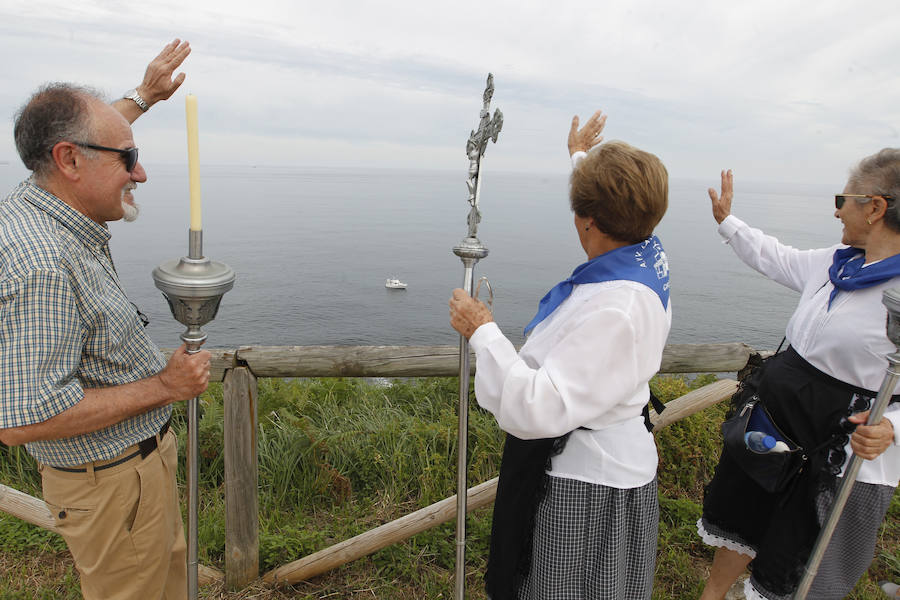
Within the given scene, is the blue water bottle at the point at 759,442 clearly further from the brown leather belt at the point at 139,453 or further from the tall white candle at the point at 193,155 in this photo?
the brown leather belt at the point at 139,453

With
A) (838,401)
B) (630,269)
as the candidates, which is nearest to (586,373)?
(630,269)

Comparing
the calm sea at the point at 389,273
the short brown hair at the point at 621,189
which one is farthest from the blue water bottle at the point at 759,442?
the calm sea at the point at 389,273

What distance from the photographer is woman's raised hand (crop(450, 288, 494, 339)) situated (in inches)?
78.1

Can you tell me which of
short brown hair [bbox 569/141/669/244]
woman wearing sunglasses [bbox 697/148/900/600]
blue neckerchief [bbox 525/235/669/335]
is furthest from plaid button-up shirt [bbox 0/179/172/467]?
woman wearing sunglasses [bbox 697/148/900/600]

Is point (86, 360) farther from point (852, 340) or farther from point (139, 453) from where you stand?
point (852, 340)

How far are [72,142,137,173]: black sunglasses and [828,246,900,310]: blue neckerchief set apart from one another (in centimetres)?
262

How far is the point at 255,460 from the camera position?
304cm

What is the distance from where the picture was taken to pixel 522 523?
2.13 metres

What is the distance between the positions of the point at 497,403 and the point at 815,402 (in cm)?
141

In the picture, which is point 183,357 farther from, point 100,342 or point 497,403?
point 497,403

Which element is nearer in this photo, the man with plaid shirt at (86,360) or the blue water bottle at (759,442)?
the man with plaid shirt at (86,360)

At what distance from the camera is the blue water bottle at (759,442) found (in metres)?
2.41

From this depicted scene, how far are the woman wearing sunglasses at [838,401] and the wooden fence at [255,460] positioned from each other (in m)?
1.38

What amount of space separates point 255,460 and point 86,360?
129 centimetres
